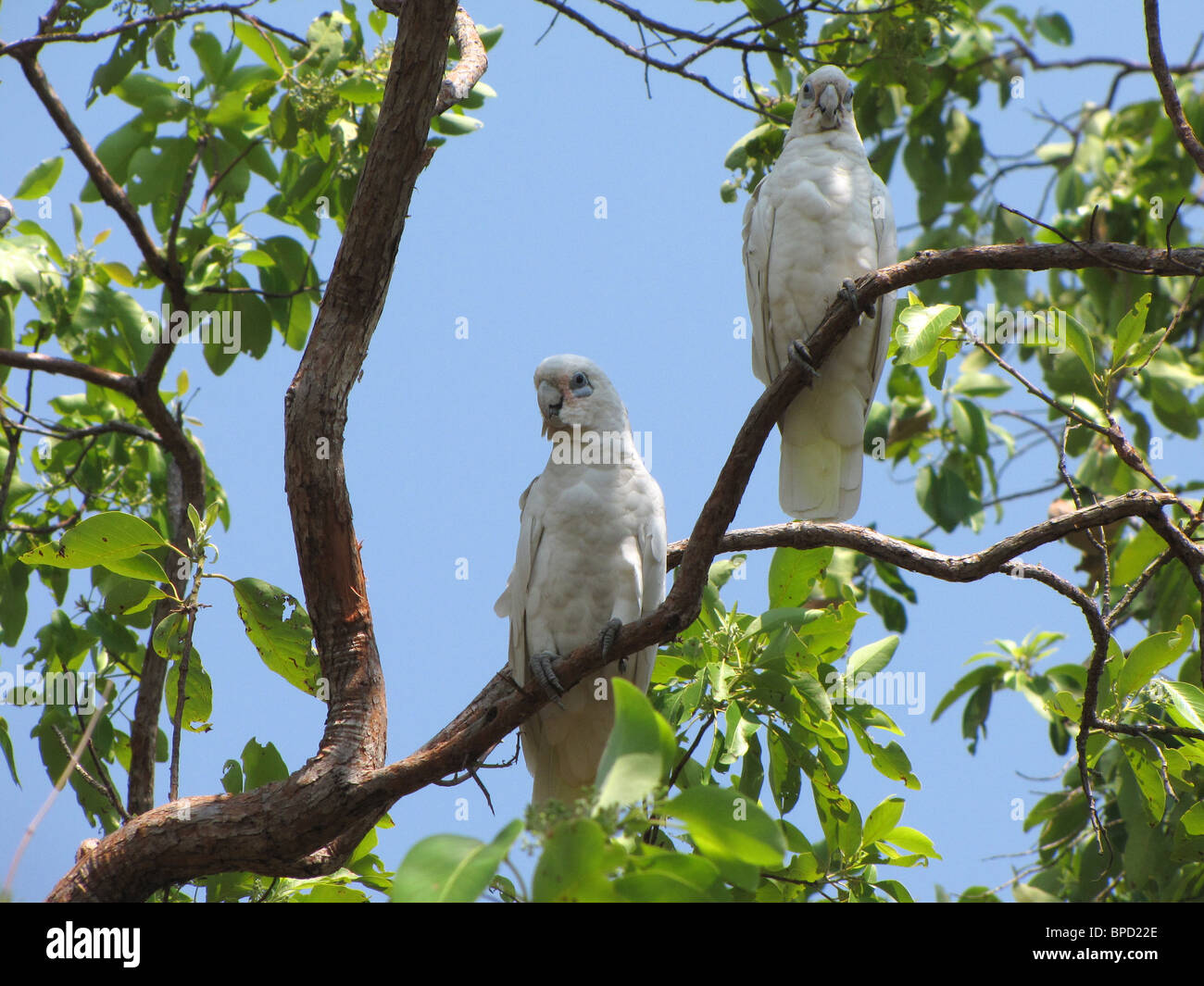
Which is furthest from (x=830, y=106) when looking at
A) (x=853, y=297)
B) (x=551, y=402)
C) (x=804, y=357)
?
(x=551, y=402)

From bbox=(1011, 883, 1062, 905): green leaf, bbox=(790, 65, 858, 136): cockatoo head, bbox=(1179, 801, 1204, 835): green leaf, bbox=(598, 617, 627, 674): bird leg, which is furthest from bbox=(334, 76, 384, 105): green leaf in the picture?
bbox=(1011, 883, 1062, 905): green leaf

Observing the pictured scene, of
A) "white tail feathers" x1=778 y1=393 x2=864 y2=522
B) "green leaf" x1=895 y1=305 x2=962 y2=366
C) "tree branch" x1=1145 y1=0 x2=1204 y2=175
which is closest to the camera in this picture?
"green leaf" x1=895 y1=305 x2=962 y2=366

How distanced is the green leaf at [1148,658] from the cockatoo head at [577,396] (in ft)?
5.97

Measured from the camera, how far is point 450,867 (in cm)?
173

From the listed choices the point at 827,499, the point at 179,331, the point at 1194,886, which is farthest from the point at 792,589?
the point at 179,331

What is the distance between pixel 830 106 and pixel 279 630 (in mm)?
2856

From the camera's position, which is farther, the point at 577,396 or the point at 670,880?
the point at 577,396

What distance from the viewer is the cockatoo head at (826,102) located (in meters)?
4.24

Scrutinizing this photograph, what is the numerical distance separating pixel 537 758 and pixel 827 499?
1460 mm

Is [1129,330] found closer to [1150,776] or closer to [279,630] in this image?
[1150,776]

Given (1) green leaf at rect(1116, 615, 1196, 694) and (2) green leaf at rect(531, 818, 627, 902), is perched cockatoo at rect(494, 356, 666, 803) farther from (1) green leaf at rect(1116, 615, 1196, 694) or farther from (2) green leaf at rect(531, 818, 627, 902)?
(2) green leaf at rect(531, 818, 627, 902)

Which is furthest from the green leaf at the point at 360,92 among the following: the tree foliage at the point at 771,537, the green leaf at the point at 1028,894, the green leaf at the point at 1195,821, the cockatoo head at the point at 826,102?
the green leaf at the point at 1028,894

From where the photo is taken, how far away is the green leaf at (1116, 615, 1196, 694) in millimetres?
3170
